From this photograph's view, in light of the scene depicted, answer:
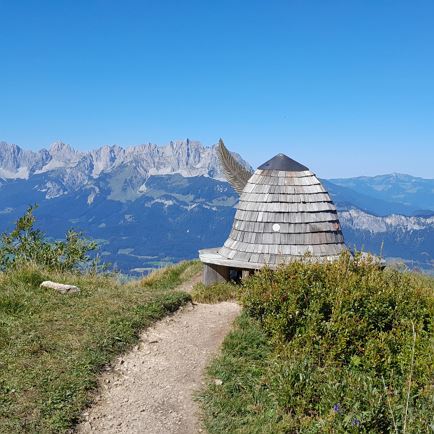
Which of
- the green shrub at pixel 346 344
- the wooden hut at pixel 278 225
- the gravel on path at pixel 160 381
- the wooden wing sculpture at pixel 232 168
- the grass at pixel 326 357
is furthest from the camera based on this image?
the wooden wing sculpture at pixel 232 168

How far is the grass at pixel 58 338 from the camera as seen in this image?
23.3 ft

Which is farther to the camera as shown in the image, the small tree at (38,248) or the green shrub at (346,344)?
the small tree at (38,248)

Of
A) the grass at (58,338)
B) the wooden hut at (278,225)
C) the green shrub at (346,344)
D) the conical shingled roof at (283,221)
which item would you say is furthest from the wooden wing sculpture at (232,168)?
the green shrub at (346,344)

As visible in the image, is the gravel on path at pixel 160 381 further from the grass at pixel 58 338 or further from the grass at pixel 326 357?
the grass at pixel 326 357

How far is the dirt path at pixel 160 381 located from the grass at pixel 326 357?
40cm

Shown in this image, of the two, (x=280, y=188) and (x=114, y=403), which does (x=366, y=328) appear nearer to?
(x=114, y=403)

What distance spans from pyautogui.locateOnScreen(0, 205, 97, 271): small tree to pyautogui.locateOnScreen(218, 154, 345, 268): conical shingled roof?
20.6ft

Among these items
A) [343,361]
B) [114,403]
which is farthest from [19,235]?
[343,361]

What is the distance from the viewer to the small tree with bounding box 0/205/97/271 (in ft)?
60.8

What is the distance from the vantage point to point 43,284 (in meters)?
12.2

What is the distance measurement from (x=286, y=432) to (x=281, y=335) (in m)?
2.55

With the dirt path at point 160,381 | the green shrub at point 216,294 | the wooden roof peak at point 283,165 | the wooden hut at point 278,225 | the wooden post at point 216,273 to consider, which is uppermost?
the wooden roof peak at point 283,165

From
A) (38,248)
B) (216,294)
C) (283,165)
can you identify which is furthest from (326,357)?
(38,248)

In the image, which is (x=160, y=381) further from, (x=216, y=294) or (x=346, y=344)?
(x=216, y=294)
